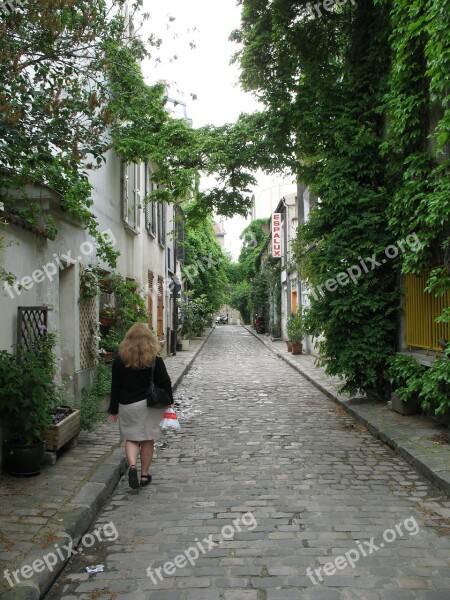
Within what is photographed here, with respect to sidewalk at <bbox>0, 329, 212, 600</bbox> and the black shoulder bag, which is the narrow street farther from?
the black shoulder bag

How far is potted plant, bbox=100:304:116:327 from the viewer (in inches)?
414

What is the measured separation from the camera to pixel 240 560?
395 cm

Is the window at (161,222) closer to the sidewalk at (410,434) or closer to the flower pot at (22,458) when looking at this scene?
the sidewalk at (410,434)

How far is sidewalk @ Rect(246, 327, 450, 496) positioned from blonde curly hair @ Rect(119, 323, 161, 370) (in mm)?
3104

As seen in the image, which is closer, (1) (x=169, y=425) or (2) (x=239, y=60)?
(1) (x=169, y=425)

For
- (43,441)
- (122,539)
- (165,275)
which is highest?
(165,275)

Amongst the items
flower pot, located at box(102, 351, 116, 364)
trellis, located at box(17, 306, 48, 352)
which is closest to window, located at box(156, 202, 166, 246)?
flower pot, located at box(102, 351, 116, 364)

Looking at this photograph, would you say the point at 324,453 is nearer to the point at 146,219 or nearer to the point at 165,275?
the point at 146,219

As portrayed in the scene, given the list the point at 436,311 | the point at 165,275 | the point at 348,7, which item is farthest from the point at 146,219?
the point at 436,311

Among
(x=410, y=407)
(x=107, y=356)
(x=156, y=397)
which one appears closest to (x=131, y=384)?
(x=156, y=397)

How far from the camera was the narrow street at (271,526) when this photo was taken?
359 centimetres

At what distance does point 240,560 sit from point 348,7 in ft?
32.3

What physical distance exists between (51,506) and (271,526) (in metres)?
1.87

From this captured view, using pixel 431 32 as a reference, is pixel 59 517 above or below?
below
